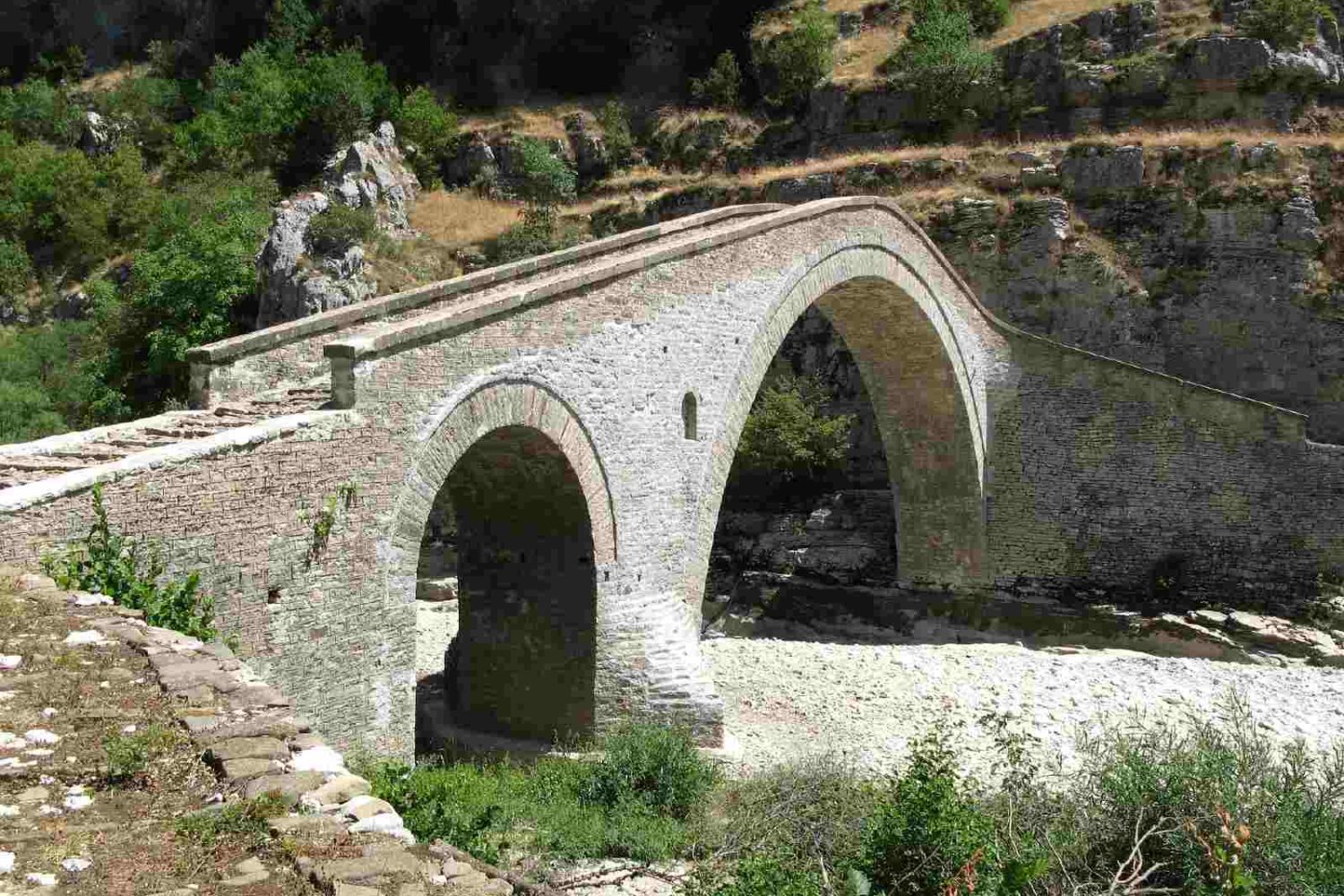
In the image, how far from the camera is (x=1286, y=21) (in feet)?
71.2

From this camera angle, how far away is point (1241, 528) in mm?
17328

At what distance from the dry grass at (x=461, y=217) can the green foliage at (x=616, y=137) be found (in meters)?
3.16

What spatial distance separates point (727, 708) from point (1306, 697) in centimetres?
735

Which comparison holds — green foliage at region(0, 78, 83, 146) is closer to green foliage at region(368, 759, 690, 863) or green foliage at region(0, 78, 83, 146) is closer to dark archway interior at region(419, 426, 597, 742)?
dark archway interior at region(419, 426, 597, 742)

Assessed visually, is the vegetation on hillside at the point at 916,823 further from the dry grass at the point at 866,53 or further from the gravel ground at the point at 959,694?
the dry grass at the point at 866,53

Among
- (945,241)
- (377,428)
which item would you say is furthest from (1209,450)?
(377,428)

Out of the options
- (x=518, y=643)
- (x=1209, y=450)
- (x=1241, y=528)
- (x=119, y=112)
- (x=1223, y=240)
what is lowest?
(x=518, y=643)

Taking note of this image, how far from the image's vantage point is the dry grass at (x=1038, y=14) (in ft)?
86.6

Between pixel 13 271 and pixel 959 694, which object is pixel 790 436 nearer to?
pixel 959 694

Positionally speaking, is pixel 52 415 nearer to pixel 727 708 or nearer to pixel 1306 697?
pixel 727 708

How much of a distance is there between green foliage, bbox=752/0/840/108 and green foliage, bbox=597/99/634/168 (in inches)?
147

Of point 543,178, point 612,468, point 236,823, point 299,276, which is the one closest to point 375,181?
point 543,178

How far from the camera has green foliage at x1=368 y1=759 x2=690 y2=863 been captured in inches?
294

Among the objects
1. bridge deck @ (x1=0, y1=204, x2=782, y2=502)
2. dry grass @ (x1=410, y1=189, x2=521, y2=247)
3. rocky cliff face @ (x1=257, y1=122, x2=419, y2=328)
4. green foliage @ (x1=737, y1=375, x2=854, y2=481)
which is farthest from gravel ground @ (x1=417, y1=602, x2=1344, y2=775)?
dry grass @ (x1=410, y1=189, x2=521, y2=247)
